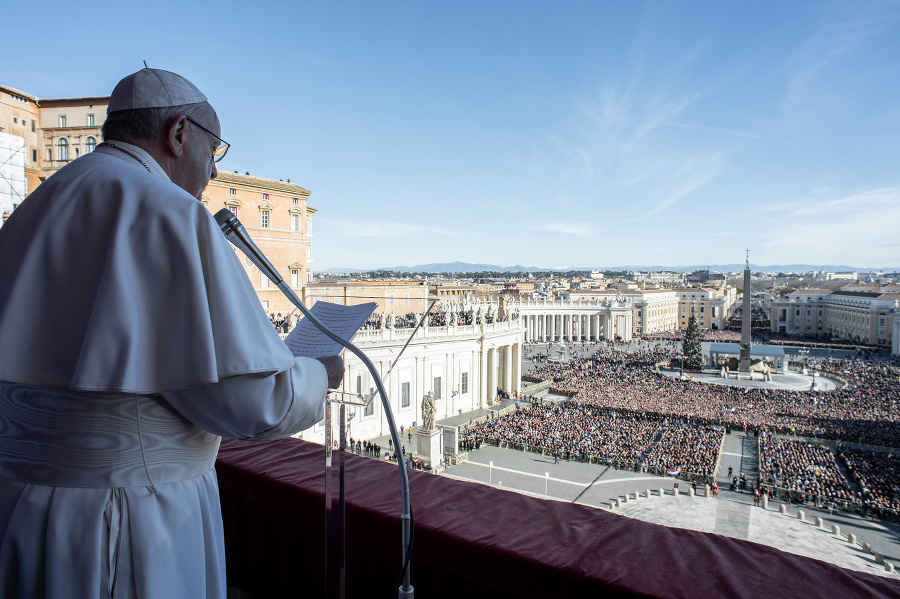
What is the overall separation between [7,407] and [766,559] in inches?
103

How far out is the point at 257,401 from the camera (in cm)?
128

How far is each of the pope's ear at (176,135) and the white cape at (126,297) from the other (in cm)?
33

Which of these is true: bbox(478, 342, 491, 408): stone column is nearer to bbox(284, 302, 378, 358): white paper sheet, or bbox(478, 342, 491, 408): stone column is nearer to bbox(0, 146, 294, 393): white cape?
bbox(284, 302, 378, 358): white paper sheet

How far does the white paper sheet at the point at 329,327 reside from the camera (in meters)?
1.81

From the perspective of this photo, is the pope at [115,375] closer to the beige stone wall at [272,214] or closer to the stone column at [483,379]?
the beige stone wall at [272,214]

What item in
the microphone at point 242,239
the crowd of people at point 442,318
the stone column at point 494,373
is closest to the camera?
the microphone at point 242,239

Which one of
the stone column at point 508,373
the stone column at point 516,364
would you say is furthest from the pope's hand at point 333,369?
the stone column at point 516,364

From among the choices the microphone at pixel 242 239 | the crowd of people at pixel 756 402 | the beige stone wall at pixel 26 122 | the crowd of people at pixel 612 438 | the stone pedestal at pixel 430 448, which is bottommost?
the crowd of people at pixel 756 402

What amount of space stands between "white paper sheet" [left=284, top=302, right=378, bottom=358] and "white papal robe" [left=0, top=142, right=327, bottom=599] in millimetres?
465

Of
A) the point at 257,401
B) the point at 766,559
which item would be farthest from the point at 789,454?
the point at 257,401

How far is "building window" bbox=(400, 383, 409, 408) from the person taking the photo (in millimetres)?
27688

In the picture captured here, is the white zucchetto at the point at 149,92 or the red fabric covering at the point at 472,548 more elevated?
the white zucchetto at the point at 149,92

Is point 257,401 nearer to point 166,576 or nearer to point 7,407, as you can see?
point 166,576

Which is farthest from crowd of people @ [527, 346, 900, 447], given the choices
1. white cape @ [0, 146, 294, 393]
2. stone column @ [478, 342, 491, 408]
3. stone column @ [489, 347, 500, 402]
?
white cape @ [0, 146, 294, 393]
